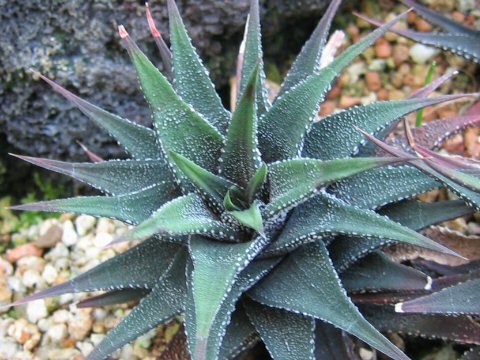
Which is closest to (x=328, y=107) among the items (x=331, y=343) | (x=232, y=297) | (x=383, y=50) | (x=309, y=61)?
(x=383, y=50)

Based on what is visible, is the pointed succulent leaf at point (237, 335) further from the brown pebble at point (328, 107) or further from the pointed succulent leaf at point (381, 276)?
the brown pebble at point (328, 107)

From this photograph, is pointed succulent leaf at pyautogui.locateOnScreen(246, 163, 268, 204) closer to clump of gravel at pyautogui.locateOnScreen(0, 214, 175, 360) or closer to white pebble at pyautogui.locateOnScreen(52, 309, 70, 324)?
clump of gravel at pyautogui.locateOnScreen(0, 214, 175, 360)

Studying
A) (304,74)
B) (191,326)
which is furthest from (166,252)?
(304,74)

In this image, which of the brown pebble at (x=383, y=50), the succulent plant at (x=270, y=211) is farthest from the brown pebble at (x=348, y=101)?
the succulent plant at (x=270, y=211)

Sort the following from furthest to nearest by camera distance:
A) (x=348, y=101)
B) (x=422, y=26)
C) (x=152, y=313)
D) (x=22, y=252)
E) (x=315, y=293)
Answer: (x=422, y=26) → (x=348, y=101) → (x=22, y=252) → (x=152, y=313) → (x=315, y=293)

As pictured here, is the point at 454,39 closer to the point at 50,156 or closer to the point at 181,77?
the point at 181,77

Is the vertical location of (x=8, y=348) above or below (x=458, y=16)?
below

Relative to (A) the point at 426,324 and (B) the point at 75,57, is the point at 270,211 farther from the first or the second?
(B) the point at 75,57
